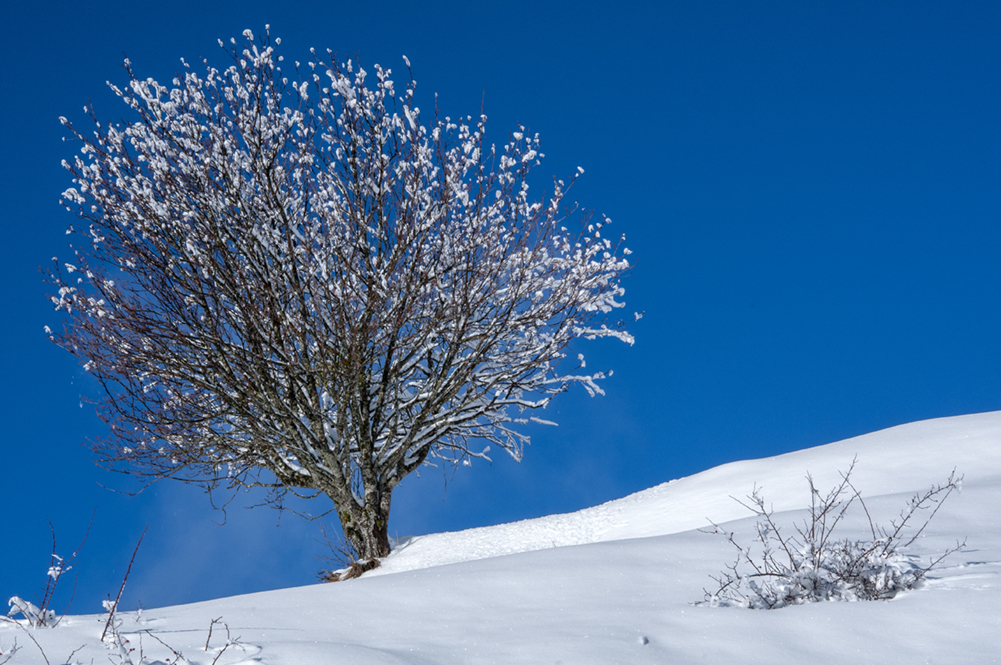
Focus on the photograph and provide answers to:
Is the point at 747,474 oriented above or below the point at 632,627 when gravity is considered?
above

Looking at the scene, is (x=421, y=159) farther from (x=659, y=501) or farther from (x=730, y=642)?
(x=730, y=642)

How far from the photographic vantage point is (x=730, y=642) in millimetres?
3027

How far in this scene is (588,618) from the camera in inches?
134

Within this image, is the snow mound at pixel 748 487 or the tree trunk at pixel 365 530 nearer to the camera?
the snow mound at pixel 748 487

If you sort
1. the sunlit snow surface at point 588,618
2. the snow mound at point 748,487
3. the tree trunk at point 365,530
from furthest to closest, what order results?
1. the tree trunk at point 365,530
2. the snow mound at point 748,487
3. the sunlit snow surface at point 588,618

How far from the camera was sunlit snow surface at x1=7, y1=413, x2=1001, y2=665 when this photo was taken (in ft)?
9.43

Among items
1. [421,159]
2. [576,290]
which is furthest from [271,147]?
[576,290]

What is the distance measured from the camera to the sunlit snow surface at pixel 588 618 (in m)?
2.88

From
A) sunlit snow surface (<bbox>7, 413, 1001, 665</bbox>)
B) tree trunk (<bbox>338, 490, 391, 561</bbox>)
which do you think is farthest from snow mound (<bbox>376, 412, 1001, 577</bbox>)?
sunlit snow surface (<bbox>7, 413, 1001, 665</bbox>)

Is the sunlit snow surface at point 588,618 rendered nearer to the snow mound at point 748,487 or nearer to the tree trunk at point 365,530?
the snow mound at point 748,487

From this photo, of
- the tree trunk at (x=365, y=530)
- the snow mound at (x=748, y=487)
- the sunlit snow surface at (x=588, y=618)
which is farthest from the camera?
the tree trunk at (x=365, y=530)

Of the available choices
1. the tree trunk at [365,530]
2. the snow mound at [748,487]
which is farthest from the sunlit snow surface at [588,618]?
the tree trunk at [365,530]

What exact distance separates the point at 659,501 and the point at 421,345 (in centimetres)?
434

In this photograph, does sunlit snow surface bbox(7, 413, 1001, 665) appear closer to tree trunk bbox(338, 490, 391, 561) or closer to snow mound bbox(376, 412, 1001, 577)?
snow mound bbox(376, 412, 1001, 577)
